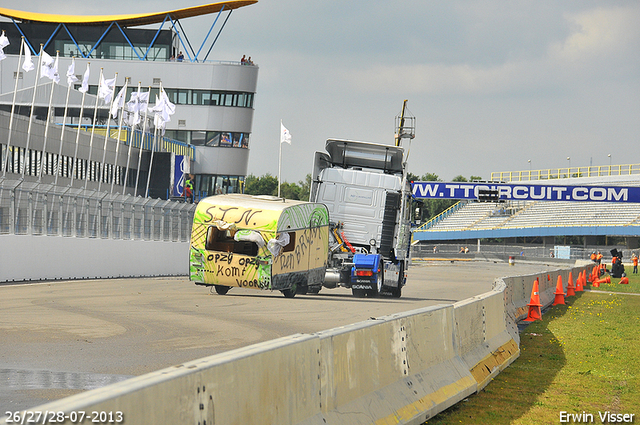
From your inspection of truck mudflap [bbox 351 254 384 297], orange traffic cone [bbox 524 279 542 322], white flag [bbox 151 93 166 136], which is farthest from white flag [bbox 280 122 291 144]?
orange traffic cone [bbox 524 279 542 322]

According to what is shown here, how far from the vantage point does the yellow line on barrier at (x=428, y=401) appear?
21.3ft

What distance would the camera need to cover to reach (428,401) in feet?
24.2

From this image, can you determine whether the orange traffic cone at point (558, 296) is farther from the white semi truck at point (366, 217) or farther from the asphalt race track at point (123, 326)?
the white semi truck at point (366, 217)

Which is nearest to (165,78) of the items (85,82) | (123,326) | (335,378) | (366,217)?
(85,82)

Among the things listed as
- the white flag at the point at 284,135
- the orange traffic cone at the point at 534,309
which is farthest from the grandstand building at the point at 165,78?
the orange traffic cone at the point at 534,309

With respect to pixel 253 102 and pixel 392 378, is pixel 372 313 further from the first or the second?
pixel 253 102

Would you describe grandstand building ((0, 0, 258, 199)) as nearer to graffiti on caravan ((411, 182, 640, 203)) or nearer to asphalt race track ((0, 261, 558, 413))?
graffiti on caravan ((411, 182, 640, 203))

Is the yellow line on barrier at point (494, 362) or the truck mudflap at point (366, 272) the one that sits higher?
the truck mudflap at point (366, 272)

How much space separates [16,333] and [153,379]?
9.65m

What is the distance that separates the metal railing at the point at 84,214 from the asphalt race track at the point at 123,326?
2.42m

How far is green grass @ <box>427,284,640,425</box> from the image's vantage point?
25.6ft

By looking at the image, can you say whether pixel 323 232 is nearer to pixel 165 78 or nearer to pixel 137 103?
pixel 137 103

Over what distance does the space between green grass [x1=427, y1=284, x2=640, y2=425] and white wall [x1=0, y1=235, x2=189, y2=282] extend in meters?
16.2

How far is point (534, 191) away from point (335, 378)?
5929 cm
